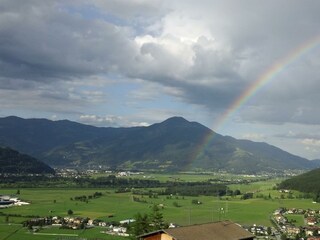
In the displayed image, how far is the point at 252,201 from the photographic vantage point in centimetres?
11494

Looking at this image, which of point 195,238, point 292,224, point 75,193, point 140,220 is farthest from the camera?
point 75,193

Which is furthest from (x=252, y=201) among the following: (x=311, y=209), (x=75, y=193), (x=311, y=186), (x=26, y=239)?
(x=26, y=239)

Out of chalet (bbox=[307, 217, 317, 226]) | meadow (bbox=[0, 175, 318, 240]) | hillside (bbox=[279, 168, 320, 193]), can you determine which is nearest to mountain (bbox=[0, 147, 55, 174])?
meadow (bbox=[0, 175, 318, 240])

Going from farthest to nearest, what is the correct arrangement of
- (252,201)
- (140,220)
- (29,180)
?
(29,180) < (252,201) < (140,220)

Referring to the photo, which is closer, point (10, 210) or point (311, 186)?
point (10, 210)

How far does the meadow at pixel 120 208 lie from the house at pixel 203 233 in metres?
35.5

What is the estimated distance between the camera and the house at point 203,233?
1157 inches

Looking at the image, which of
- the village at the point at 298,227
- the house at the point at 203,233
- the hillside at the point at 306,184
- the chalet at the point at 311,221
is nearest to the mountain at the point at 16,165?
the hillside at the point at 306,184

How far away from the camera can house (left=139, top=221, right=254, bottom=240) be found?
29391 millimetres

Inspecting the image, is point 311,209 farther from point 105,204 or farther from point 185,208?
point 105,204

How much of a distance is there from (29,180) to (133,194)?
4786 cm

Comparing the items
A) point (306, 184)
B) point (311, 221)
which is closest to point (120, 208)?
point (311, 221)

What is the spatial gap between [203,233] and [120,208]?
69.6 m

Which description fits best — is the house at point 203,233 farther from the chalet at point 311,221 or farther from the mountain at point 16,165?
the mountain at point 16,165
